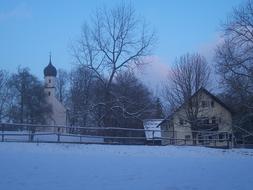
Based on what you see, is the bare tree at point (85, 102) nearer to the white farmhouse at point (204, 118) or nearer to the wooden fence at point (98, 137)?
the wooden fence at point (98, 137)

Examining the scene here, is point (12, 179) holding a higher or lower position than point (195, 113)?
lower

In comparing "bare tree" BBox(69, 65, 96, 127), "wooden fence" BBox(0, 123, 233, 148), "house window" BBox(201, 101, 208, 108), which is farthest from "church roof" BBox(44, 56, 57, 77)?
"wooden fence" BBox(0, 123, 233, 148)

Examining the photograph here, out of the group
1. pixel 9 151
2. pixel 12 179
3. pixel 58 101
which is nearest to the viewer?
pixel 12 179

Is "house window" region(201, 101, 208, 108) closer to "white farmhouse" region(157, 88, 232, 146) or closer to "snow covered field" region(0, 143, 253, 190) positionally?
"white farmhouse" region(157, 88, 232, 146)

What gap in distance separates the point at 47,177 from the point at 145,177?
3122 millimetres

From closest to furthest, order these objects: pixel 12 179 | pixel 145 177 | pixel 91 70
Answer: pixel 12 179
pixel 145 177
pixel 91 70

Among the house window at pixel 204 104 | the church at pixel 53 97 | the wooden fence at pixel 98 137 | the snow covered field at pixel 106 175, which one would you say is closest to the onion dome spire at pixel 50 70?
the church at pixel 53 97

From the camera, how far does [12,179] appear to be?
37.9ft

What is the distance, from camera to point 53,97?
3187 inches

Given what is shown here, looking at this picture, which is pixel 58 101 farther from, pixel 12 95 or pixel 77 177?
pixel 77 177

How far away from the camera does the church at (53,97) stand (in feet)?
252

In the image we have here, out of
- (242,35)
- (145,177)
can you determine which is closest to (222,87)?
(242,35)

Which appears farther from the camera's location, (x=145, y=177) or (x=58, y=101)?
(x=58, y=101)

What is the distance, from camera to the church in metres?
76.7
